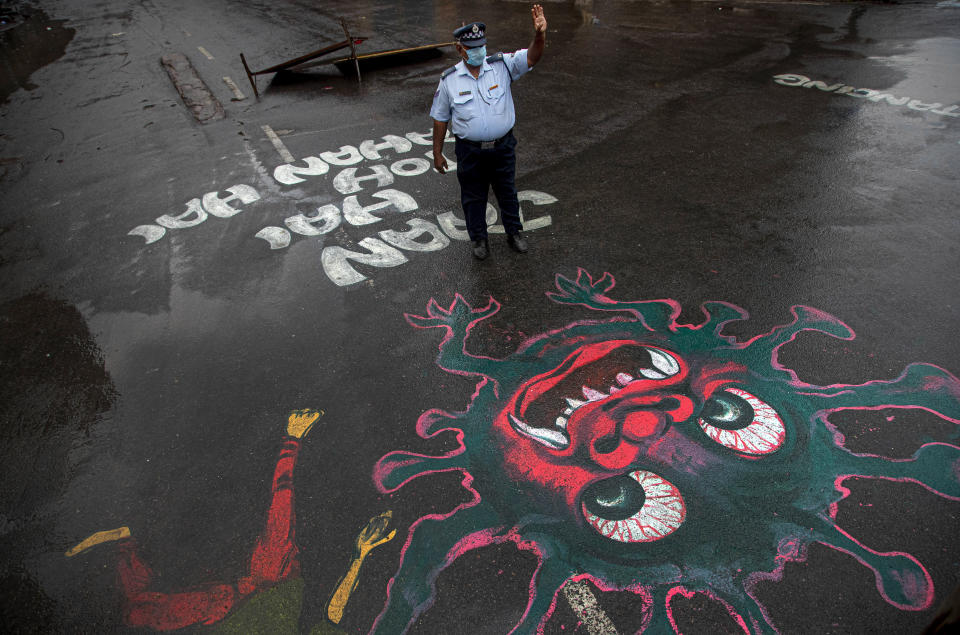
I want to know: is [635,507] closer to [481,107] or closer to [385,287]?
[385,287]

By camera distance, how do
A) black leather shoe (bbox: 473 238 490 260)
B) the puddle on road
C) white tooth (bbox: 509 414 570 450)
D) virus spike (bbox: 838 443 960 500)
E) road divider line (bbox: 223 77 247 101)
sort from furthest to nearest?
the puddle on road
road divider line (bbox: 223 77 247 101)
black leather shoe (bbox: 473 238 490 260)
white tooth (bbox: 509 414 570 450)
virus spike (bbox: 838 443 960 500)

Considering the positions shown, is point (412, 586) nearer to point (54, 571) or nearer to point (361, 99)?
point (54, 571)

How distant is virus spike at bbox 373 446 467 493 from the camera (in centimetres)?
330

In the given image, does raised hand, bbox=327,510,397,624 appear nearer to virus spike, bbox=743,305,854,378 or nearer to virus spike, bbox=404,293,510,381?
virus spike, bbox=404,293,510,381

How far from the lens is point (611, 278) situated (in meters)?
4.92

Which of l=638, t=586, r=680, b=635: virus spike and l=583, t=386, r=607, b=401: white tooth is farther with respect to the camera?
l=583, t=386, r=607, b=401: white tooth

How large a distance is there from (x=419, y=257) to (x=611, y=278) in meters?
1.96

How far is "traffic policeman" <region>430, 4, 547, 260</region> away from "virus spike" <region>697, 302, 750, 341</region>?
2.10 m

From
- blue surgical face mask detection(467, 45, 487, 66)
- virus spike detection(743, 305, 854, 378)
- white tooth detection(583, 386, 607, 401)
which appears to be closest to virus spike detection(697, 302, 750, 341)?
virus spike detection(743, 305, 854, 378)

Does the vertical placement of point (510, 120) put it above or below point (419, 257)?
above

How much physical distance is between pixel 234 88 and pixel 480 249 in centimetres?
875

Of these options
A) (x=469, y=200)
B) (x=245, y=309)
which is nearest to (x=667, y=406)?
(x=469, y=200)

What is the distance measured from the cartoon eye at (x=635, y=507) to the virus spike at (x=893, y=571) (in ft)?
2.51

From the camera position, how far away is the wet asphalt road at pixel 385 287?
9.65ft
